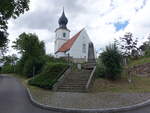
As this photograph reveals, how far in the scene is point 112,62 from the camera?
47.5 feet

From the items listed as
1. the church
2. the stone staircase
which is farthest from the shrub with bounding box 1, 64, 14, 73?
the stone staircase

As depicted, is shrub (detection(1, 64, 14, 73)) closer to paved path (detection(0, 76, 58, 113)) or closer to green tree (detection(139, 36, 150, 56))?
green tree (detection(139, 36, 150, 56))

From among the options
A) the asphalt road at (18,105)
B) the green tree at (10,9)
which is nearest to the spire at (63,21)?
the green tree at (10,9)

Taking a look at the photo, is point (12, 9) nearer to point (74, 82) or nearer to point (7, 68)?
point (74, 82)

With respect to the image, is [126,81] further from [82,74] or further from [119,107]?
[119,107]

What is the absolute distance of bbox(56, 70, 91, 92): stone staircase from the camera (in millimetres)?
12363

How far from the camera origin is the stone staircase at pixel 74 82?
12363mm

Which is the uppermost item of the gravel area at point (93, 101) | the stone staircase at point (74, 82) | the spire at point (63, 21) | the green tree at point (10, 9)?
the spire at point (63, 21)

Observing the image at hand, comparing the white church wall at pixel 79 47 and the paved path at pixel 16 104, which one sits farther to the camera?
the white church wall at pixel 79 47

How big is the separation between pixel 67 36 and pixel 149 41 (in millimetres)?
26640

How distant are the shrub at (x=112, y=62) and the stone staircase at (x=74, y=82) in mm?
2214

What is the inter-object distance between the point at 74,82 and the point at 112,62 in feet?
14.0

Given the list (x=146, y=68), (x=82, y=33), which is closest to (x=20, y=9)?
(x=146, y=68)

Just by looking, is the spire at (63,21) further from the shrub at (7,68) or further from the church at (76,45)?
the shrub at (7,68)
